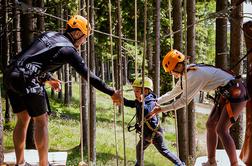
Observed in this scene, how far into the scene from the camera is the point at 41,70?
15.7ft

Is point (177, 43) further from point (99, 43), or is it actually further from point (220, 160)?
point (99, 43)

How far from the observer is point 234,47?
9648 millimetres

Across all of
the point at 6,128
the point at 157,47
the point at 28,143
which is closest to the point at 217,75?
the point at 157,47

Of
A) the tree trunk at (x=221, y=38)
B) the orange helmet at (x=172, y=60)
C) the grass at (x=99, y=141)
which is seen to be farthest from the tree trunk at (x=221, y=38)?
the orange helmet at (x=172, y=60)

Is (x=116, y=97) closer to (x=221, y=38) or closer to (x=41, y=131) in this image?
(x=41, y=131)

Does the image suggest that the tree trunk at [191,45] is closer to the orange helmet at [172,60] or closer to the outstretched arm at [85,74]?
the orange helmet at [172,60]

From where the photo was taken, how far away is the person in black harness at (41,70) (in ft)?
15.1

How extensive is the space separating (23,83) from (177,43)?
7.32 meters

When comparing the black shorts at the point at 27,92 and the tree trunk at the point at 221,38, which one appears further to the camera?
the tree trunk at the point at 221,38

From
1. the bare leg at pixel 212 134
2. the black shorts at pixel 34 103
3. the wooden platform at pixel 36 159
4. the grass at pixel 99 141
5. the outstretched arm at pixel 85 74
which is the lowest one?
the grass at pixel 99 141

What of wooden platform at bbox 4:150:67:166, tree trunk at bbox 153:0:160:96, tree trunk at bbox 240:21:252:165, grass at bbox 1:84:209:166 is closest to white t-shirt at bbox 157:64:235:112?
tree trunk at bbox 240:21:252:165

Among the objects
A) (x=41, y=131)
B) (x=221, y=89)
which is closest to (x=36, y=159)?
(x=41, y=131)

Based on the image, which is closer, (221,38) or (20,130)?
(20,130)

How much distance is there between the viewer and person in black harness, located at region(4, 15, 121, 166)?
4590 mm
